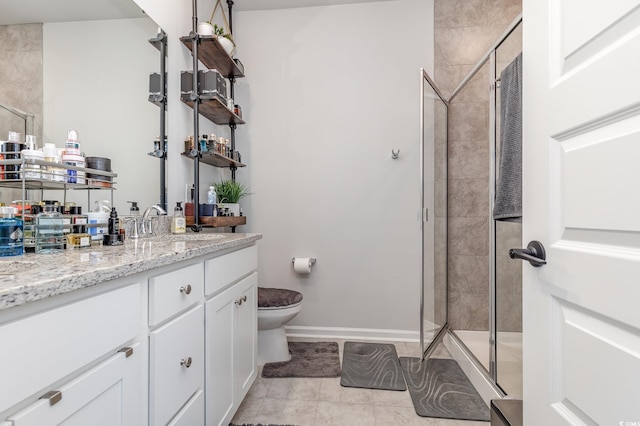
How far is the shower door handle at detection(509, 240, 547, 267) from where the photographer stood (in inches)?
29.9

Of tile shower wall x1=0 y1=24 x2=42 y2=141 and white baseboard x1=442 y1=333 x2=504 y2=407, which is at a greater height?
tile shower wall x1=0 y1=24 x2=42 y2=141

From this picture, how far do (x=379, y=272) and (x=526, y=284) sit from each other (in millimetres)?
1645

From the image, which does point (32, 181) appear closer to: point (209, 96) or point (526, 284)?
point (209, 96)

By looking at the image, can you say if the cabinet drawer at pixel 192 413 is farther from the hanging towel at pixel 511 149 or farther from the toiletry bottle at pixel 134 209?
the hanging towel at pixel 511 149

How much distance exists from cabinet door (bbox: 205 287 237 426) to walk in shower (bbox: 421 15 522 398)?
1.23m

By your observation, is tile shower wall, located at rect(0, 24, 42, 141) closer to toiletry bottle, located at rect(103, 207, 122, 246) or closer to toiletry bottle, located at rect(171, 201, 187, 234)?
toiletry bottle, located at rect(103, 207, 122, 246)

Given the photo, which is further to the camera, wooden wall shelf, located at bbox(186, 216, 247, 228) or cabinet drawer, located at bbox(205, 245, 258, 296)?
wooden wall shelf, located at bbox(186, 216, 247, 228)

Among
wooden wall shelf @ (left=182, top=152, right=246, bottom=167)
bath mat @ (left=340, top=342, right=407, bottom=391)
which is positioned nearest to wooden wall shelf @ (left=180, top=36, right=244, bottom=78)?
wooden wall shelf @ (left=182, top=152, right=246, bottom=167)

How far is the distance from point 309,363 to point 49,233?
1649mm

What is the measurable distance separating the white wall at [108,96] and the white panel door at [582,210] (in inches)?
61.2

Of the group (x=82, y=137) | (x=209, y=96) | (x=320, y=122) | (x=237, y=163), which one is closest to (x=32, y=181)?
(x=82, y=137)

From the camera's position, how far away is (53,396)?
0.53 meters

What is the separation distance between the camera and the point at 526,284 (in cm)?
84

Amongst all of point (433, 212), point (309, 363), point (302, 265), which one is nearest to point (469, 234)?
point (433, 212)
